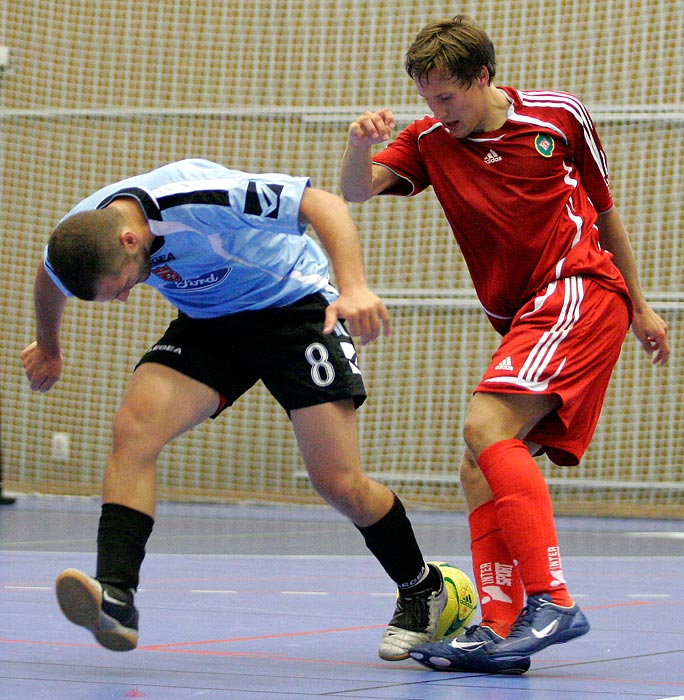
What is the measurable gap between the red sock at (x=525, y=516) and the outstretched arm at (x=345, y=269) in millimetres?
429

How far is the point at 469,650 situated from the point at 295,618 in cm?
106

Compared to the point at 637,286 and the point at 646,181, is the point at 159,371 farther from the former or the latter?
the point at 646,181

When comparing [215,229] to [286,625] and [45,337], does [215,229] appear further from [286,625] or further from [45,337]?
[286,625]

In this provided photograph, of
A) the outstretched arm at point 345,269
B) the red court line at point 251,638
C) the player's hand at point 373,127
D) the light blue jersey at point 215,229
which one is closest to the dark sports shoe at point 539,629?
the outstretched arm at point 345,269

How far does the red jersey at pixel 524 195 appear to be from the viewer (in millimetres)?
3287

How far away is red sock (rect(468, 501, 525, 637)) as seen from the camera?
3.28m

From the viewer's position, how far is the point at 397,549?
3.54 meters

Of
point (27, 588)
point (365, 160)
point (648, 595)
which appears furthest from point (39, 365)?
point (648, 595)

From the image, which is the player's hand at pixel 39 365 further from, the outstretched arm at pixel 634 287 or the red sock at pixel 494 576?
the outstretched arm at pixel 634 287

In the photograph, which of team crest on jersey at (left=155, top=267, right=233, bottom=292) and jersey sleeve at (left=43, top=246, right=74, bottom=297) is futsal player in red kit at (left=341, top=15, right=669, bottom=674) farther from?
jersey sleeve at (left=43, top=246, right=74, bottom=297)

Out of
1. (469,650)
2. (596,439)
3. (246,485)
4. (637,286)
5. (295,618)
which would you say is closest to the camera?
(469,650)

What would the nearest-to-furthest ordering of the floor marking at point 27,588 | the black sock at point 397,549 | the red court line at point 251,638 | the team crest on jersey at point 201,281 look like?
the team crest on jersey at point 201,281 → the red court line at point 251,638 → the black sock at point 397,549 → the floor marking at point 27,588

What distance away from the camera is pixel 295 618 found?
411 cm

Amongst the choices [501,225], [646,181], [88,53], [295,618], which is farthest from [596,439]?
[501,225]
